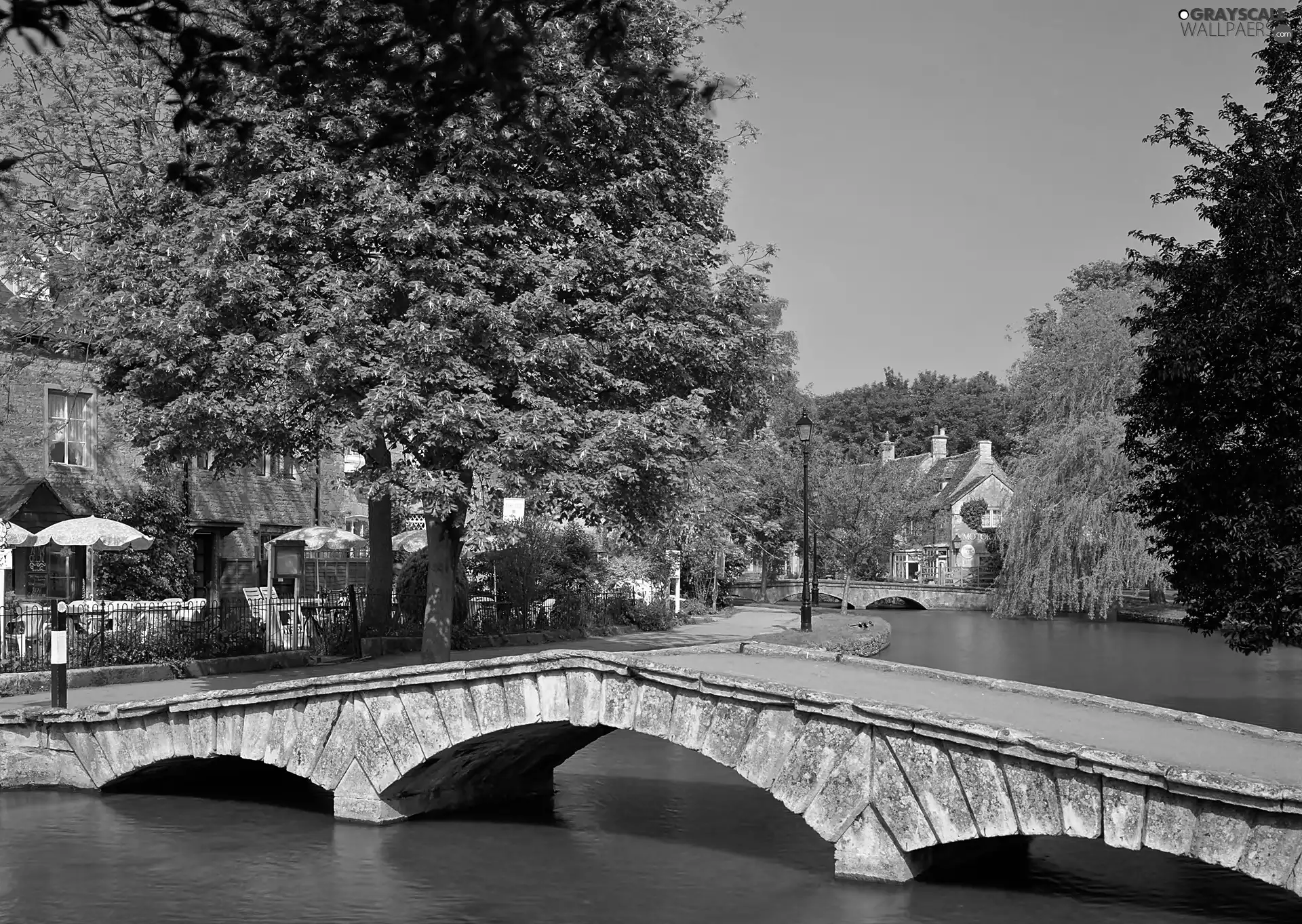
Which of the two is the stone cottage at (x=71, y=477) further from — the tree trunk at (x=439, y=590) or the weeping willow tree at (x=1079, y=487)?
the weeping willow tree at (x=1079, y=487)

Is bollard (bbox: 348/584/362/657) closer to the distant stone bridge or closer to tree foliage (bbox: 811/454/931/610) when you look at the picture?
the distant stone bridge

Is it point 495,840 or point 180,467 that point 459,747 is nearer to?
point 495,840

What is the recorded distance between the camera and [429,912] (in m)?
12.0

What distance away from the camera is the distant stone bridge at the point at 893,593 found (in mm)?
62062

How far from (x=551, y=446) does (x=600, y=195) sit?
3918 millimetres

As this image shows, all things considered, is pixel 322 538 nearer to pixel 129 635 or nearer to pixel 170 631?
pixel 170 631

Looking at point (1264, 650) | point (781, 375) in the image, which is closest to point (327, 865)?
point (1264, 650)

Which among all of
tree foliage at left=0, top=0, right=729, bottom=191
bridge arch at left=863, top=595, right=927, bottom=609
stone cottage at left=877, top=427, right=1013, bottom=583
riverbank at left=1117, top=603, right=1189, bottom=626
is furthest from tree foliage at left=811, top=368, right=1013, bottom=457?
tree foliage at left=0, top=0, right=729, bottom=191

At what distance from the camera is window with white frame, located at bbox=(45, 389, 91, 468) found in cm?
2944

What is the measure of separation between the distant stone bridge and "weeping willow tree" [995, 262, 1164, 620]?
1174cm

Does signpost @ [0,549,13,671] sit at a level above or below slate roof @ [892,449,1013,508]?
below

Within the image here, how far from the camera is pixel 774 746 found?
41.2ft

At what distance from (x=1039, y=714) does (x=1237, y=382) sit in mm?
6080

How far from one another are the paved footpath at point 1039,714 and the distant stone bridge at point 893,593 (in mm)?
44639
